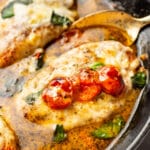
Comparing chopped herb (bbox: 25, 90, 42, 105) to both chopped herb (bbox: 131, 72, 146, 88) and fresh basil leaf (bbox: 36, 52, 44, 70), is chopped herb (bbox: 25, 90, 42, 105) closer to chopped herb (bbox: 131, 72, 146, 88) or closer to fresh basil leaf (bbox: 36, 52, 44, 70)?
fresh basil leaf (bbox: 36, 52, 44, 70)

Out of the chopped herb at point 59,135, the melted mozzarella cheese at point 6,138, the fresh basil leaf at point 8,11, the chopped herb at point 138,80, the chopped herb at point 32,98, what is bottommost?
the chopped herb at point 59,135

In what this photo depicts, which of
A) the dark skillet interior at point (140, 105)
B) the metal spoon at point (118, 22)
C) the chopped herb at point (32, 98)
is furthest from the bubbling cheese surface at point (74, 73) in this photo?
the metal spoon at point (118, 22)

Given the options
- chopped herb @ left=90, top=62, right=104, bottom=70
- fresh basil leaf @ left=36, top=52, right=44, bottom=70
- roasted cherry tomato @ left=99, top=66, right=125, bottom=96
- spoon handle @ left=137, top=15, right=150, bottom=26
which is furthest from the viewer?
spoon handle @ left=137, top=15, right=150, bottom=26

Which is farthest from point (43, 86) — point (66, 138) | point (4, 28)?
point (4, 28)

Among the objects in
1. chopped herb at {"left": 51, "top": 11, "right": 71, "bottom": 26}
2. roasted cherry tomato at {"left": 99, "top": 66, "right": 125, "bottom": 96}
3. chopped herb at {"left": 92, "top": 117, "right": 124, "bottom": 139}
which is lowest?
chopped herb at {"left": 92, "top": 117, "right": 124, "bottom": 139}

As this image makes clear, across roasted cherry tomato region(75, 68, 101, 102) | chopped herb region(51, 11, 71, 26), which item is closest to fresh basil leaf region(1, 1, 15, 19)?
chopped herb region(51, 11, 71, 26)

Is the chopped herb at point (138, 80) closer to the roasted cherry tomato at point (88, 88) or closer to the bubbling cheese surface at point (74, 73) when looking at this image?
the bubbling cheese surface at point (74, 73)

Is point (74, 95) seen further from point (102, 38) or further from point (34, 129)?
point (102, 38)
